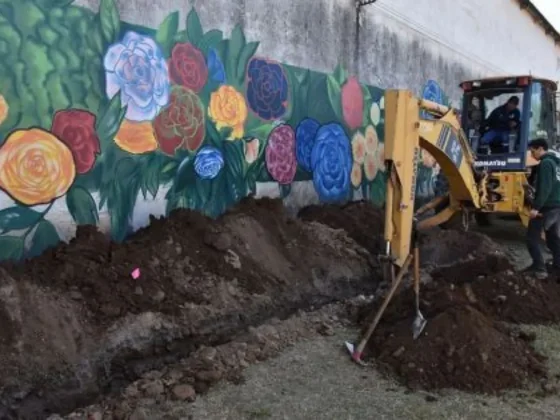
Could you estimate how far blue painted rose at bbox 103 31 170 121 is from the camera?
6.52 metres

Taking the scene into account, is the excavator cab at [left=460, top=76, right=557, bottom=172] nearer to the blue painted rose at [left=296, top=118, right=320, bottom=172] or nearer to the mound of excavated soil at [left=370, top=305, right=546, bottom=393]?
the blue painted rose at [left=296, top=118, right=320, bottom=172]

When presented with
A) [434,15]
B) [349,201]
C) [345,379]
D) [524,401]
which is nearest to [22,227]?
[345,379]

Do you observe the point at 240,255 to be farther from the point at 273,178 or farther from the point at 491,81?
the point at 491,81

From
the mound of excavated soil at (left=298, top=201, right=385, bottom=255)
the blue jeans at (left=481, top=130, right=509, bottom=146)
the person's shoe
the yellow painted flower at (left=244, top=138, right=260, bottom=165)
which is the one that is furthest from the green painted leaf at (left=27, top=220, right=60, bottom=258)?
the blue jeans at (left=481, top=130, right=509, bottom=146)

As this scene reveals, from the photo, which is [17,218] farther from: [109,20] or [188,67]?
[188,67]

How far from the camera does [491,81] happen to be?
10586 mm

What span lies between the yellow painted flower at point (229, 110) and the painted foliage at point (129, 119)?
0.01 meters

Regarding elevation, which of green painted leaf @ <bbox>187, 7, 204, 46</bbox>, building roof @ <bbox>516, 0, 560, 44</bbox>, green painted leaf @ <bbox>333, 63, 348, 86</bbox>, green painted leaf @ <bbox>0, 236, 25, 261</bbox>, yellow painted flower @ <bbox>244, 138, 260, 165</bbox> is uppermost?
building roof @ <bbox>516, 0, 560, 44</bbox>

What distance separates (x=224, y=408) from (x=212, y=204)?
3960 millimetres

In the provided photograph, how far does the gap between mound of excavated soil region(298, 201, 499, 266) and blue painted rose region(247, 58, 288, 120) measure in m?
1.82

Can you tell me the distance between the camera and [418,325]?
215 inches

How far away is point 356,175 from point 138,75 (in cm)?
576

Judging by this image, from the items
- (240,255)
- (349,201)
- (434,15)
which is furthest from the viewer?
(434,15)

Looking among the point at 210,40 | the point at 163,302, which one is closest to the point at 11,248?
the point at 163,302
